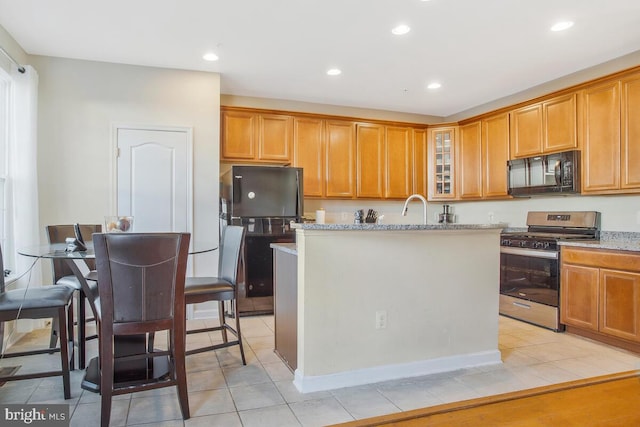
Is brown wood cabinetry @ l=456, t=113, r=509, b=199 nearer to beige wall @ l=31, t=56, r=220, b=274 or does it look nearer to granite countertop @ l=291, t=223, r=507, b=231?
granite countertop @ l=291, t=223, r=507, b=231

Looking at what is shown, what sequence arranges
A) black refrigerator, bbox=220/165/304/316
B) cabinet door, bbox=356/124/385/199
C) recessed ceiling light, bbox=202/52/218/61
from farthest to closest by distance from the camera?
cabinet door, bbox=356/124/385/199
black refrigerator, bbox=220/165/304/316
recessed ceiling light, bbox=202/52/218/61

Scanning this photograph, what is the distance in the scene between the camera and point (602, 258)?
328cm

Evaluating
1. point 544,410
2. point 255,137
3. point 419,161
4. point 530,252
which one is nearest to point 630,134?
point 530,252

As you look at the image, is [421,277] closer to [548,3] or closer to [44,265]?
[548,3]

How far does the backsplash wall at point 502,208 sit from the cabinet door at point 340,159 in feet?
0.97

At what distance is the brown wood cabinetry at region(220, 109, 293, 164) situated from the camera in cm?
466

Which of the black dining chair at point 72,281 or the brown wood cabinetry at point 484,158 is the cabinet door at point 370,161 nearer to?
the brown wood cabinetry at point 484,158

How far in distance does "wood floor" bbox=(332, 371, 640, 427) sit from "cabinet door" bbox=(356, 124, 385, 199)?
4.37 metres

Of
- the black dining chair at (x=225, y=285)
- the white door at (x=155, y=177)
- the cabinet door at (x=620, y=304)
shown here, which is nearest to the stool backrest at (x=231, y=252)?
the black dining chair at (x=225, y=285)

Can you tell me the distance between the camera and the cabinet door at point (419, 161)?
218 inches

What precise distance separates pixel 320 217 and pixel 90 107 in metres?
2.76

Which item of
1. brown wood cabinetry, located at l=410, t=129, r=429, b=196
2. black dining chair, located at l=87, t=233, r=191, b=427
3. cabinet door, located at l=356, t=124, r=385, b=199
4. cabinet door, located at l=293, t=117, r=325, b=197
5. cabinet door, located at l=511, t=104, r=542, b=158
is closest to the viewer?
black dining chair, located at l=87, t=233, r=191, b=427

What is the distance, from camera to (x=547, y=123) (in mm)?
4168

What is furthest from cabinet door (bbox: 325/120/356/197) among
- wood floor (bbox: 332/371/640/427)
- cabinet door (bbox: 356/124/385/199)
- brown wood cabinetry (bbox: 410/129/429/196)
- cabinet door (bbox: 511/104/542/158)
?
wood floor (bbox: 332/371/640/427)
